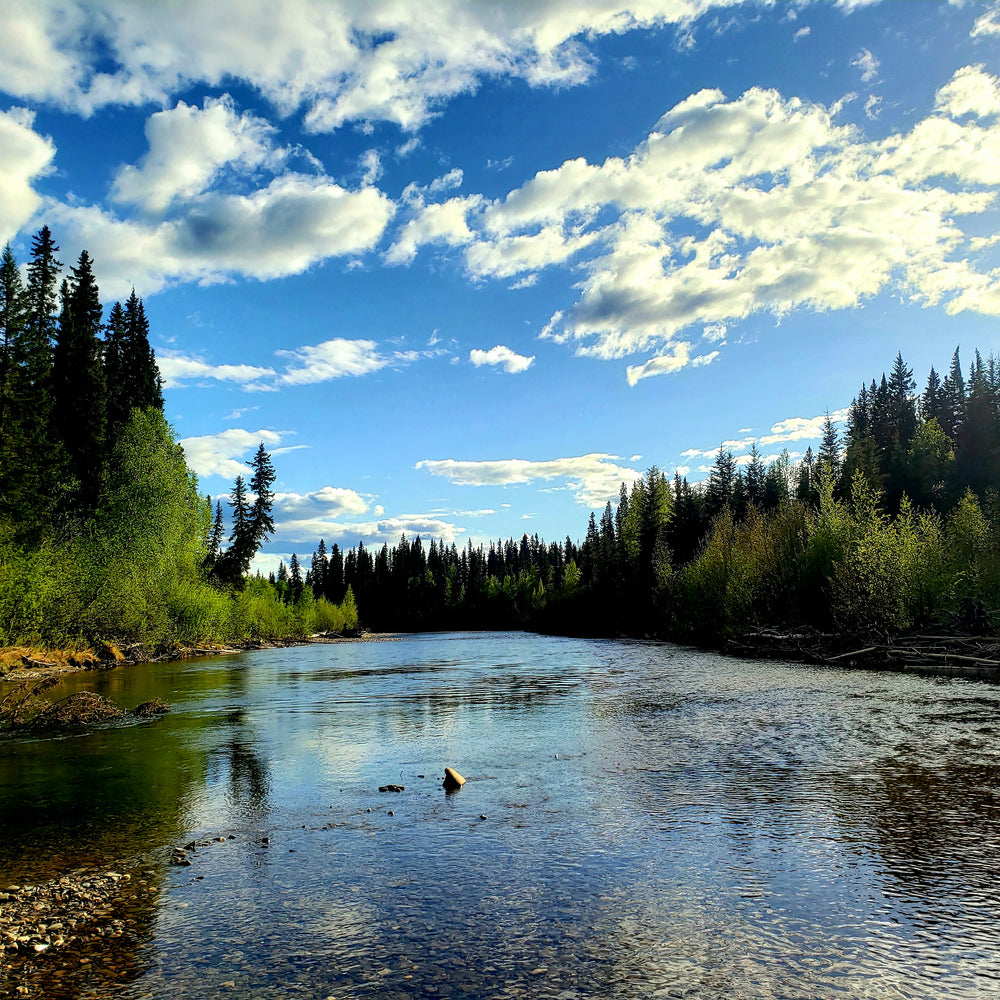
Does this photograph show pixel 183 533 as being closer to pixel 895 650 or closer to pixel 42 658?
pixel 42 658

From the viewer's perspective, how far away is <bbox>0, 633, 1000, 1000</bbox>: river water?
7.63 meters

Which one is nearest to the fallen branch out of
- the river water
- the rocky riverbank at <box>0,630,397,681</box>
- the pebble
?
the river water

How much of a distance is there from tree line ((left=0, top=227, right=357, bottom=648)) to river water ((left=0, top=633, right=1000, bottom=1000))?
27.8 meters

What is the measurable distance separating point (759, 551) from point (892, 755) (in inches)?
1967

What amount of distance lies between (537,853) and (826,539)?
51.4 meters

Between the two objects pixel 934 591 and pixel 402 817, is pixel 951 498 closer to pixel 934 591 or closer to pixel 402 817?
pixel 934 591

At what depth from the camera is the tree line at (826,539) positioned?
154ft

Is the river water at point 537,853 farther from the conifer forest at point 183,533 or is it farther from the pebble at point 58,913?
the conifer forest at point 183,533

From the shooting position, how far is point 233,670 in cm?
5294

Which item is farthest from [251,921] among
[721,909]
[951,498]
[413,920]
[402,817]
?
[951,498]

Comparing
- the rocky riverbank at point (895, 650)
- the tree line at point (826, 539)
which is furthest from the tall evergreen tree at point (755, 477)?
the rocky riverbank at point (895, 650)

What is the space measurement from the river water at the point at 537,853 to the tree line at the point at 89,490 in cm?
2784

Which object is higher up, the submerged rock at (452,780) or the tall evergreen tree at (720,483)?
the tall evergreen tree at (720,483)

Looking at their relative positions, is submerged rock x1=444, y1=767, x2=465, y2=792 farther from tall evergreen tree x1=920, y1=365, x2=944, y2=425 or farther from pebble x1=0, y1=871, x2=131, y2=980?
tall evergreen tree x1=920, y1=365, x2=944, y2=425
